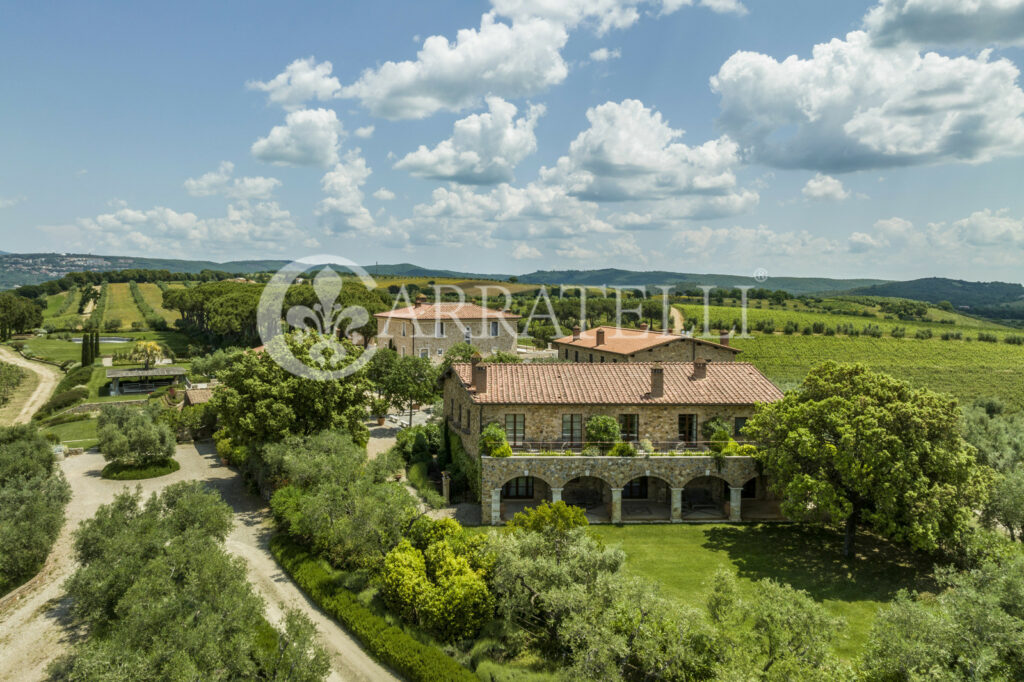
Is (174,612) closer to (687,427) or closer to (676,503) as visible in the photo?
(676,503)

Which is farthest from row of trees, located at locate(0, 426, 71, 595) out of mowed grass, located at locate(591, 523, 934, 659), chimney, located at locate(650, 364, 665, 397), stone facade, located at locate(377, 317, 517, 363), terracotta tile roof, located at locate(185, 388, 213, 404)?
stone facade, located at locate(377, 317, 517, 363)

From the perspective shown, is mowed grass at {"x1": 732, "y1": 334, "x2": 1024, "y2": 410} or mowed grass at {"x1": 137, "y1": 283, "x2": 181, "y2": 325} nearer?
mowed grass at {"x1": 732, "y1": 334, "x2": 1024, "y2": 410}

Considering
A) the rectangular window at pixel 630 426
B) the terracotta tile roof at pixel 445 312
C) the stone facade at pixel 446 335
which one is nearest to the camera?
the rectangular window at pixel 630 426

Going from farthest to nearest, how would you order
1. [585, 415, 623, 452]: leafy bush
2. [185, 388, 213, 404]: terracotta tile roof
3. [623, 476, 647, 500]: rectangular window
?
[185, 388, 213, 404]: terracotta tile roof → [623, 476, 647, 500]: rectangular window → [585, 415, 623, 452]: leafy bush

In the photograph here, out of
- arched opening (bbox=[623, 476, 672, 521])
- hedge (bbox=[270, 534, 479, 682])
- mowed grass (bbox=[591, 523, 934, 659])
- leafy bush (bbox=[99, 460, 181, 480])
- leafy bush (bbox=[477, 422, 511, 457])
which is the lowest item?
leafy bush (bbox=[99, 460, 181, 480])

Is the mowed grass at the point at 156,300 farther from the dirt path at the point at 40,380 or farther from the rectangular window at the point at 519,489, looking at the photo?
the rectangular window at the point at 519,489

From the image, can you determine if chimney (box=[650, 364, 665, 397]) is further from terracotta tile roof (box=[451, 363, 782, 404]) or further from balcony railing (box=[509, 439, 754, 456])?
balcony railing (box=[509, 439, 754, 456])

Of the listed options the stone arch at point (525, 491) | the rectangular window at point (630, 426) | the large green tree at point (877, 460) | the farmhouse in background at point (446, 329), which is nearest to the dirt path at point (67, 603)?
the stone arch at point (525, 491)

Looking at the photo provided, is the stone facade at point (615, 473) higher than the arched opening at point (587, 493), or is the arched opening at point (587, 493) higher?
the stone facade at point (615, 473)
